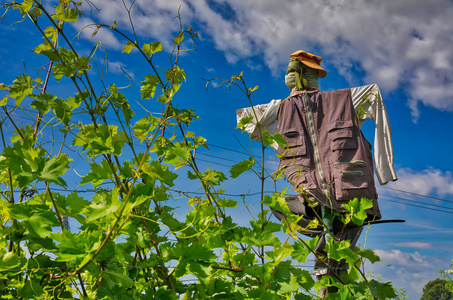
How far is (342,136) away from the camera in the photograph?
3.06 meters

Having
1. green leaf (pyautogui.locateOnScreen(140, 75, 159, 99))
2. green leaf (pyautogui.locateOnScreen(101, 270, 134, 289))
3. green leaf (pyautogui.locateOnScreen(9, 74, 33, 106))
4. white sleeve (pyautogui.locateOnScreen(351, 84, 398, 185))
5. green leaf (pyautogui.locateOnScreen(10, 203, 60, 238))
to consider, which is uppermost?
white sleeve (pyautogui.locateOnScreen(351, 84, 398, 185))

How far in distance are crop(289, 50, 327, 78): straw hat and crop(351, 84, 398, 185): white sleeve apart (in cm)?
32

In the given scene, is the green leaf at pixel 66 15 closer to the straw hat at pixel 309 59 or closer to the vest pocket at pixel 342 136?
the vest pocket at pixel 342 136

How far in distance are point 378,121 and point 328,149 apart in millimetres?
692

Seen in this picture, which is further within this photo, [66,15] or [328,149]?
[328,149]

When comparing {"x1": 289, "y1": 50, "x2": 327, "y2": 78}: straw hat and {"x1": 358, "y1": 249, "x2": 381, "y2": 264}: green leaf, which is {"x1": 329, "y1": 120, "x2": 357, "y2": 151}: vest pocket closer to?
{"x1": 289, "y1": 50, "x2": 327, "y2": 78}: straw hat

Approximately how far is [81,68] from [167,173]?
A: 0.39 metres

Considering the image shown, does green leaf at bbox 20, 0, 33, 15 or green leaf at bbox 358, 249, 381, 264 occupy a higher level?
green leaf at bbox 20, 0, 33, 15

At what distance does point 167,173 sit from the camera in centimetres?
98

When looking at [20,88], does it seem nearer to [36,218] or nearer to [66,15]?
[66,15]

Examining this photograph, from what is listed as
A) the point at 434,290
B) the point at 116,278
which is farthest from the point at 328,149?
the point at 434,290

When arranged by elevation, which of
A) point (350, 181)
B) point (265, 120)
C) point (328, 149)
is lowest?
point (350, 181)

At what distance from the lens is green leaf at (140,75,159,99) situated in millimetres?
1229

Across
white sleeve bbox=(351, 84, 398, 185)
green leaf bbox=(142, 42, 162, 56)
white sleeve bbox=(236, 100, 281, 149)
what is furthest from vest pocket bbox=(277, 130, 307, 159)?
green leaf bbox=(142, 42, 162, 56)
